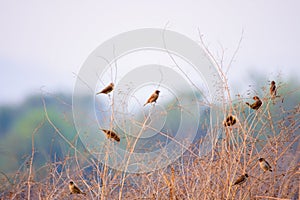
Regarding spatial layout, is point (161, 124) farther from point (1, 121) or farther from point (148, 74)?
point (1, 121)

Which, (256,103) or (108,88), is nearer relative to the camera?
(256,103)

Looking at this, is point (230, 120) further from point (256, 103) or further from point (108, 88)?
point (108, 88)

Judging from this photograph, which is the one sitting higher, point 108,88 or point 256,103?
point 256,103

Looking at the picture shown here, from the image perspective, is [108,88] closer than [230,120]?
No

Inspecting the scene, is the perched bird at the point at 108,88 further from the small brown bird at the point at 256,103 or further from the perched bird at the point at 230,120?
the small brown bird at the point at 256,103

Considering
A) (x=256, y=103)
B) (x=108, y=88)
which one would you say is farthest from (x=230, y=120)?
(x=108, y=88)

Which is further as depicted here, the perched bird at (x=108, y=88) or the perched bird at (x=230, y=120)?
the perched bird at (x=108, y=88)

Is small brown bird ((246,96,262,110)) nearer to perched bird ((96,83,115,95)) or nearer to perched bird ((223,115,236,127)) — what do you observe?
perched bird ((223,115,236,127))

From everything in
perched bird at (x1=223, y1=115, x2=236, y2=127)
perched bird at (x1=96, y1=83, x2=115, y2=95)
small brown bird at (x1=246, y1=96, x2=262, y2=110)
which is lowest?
perched bird at (x1=96, y1=83, x2=115, y2=95)

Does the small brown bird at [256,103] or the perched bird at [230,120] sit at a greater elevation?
the small brown bird at [256,103]

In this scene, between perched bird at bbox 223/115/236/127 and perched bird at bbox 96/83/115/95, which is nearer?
perched bird at bbox 223/115/236/127

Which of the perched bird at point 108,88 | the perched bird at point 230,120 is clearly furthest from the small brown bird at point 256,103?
the perched bird at point 108,88

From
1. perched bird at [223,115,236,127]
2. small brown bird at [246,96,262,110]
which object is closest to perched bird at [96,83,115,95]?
perched bird at [223,115,236,127]

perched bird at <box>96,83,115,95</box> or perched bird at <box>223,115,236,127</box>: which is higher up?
perched bird at <box>223,115,236,127</box>
